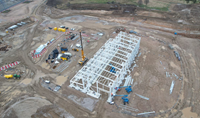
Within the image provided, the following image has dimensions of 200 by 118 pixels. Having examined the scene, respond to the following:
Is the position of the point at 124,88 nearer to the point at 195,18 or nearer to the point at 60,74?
the point at 60,74

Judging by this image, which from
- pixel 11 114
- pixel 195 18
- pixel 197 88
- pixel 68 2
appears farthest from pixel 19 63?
pixel 195 18

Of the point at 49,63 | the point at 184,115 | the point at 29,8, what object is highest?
the point at 29,8

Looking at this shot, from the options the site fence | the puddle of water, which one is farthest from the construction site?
the site fence

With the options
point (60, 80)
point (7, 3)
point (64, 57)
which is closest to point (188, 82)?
point (60, 80)

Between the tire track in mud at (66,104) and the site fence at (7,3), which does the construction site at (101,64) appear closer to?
the tire track in mud at (66,104)

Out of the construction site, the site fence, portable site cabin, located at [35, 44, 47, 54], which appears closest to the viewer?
the construction site

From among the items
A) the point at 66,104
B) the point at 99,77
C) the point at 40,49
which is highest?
the point at 40,49

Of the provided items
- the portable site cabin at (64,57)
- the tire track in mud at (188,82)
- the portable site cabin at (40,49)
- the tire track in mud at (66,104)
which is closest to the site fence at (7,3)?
the portable site cabin at (40,49)

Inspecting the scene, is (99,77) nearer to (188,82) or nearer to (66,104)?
(66,104)

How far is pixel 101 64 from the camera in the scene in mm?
25609

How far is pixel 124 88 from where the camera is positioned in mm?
22594

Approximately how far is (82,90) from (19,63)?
52.8 feet

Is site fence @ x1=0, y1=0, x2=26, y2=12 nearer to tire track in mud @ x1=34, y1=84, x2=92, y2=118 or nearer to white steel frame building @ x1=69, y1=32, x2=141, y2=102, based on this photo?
tire track in mud @ x1=34, y1=84, x2=92, y2=118

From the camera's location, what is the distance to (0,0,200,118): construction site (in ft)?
65.6
